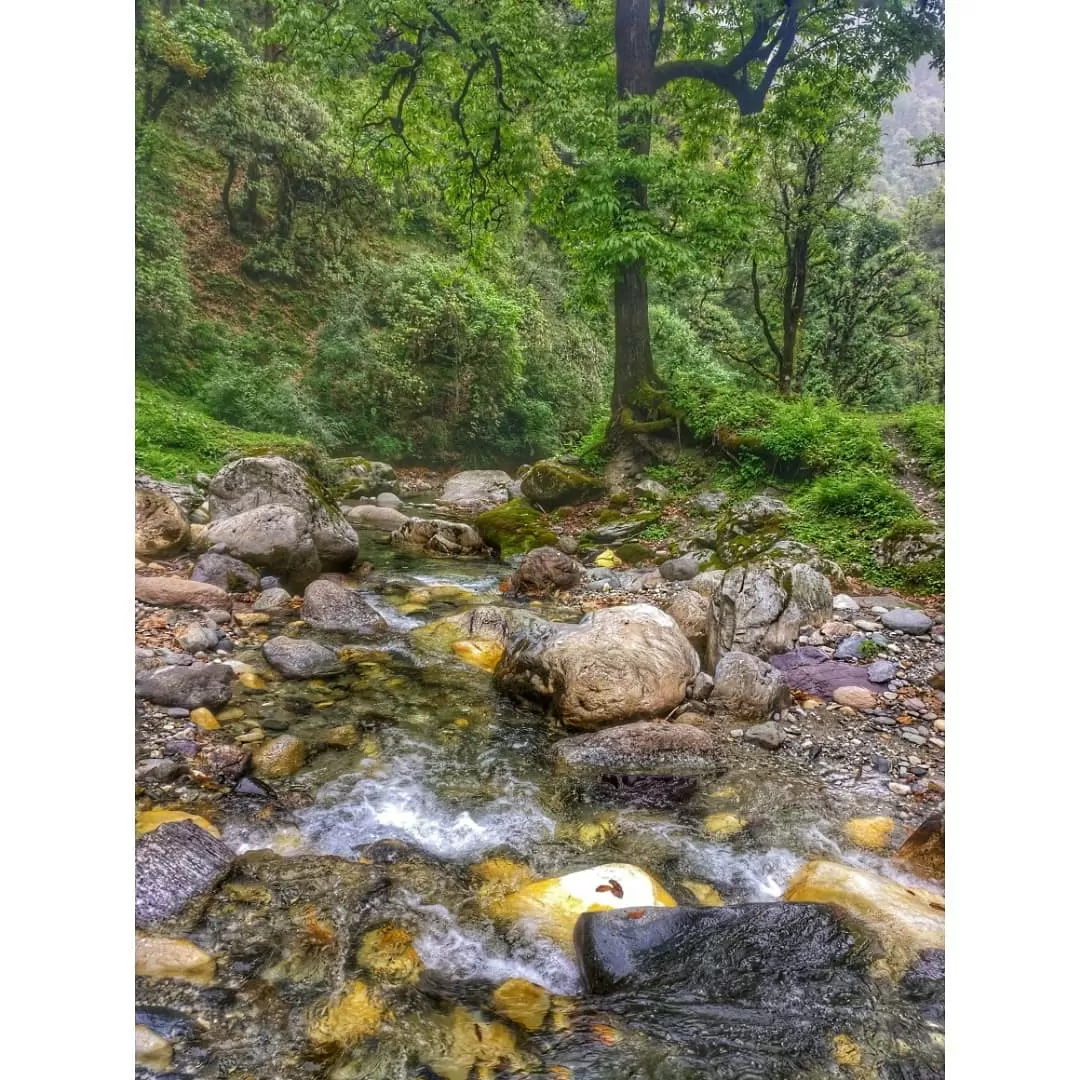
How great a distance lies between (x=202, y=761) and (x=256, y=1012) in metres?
1.15

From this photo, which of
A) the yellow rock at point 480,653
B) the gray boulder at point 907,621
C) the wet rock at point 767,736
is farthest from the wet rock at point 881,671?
the yellow rock at point 480,653

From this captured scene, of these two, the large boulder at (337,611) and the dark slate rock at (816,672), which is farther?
the large boulder at (337,611)

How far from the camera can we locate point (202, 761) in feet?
8.30

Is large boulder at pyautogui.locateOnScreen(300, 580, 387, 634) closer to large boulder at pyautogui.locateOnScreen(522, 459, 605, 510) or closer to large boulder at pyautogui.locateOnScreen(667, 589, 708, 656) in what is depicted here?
large boulder at pyautogui.locateOnScreen(667, 589, 708, 656)

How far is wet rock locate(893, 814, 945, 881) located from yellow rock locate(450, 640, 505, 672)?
6.49 ft

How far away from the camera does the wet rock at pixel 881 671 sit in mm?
3125

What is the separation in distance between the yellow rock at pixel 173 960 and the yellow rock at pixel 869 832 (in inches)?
78.2

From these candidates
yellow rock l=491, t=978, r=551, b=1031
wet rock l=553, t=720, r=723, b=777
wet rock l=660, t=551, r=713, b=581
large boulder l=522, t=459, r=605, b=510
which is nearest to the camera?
yellow rock l=491, t=978, r=551, b=1031

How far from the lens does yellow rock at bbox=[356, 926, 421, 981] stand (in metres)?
1.75

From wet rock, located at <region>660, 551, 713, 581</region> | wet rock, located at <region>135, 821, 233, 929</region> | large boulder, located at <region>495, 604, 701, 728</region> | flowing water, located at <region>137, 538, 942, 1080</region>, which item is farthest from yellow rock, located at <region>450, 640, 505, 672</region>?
wet rock, located at <region>135, 821, 233, 929</region>

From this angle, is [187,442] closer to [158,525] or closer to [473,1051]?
[158,525]

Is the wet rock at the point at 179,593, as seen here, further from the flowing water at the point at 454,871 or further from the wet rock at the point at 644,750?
the wet rock at the point at 644,750
